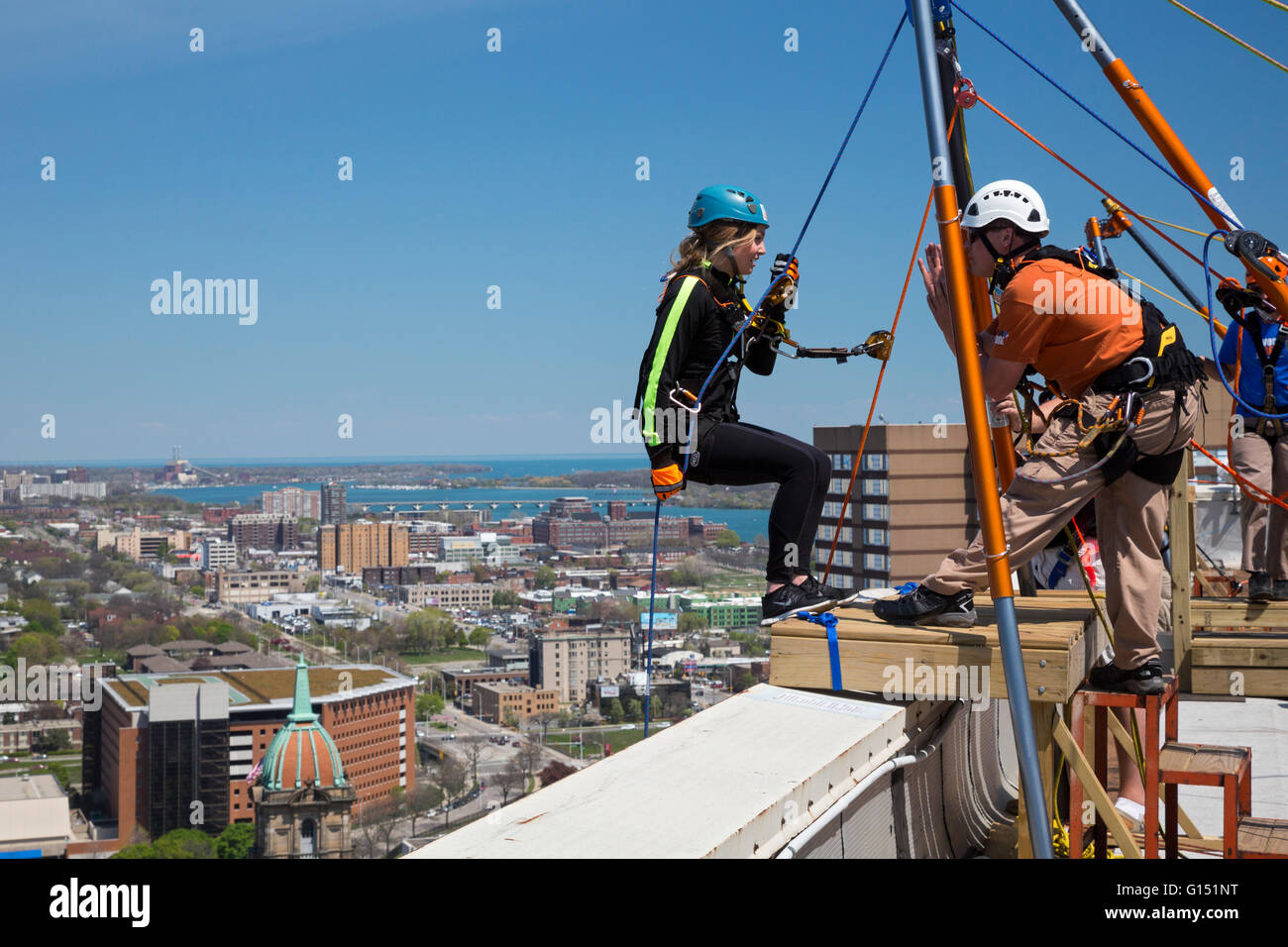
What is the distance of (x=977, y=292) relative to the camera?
426 centimetres

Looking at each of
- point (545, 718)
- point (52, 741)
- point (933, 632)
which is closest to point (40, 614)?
point (52, 741)

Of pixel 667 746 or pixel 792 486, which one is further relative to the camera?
pixel 792 486

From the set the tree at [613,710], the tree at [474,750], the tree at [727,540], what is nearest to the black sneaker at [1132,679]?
the tree at [474,750]

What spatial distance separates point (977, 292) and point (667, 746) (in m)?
2.21

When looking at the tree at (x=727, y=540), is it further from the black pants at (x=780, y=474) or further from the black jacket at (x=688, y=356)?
the black jacket at (x=688, y=356)

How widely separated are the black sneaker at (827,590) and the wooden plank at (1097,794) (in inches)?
42.5

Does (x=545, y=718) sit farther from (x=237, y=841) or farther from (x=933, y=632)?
(x=933, y=632)

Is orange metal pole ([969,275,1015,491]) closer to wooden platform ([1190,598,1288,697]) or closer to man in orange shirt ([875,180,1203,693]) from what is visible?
man in orange shirt ([875,180,1203,693])

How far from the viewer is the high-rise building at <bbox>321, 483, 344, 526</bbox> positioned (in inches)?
6166

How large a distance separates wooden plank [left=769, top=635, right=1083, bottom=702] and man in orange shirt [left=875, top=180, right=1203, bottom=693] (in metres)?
0.31

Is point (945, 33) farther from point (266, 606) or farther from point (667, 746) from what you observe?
point (266, 606)

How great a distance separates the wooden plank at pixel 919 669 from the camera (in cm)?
373

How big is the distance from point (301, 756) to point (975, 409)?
56.3 meters
